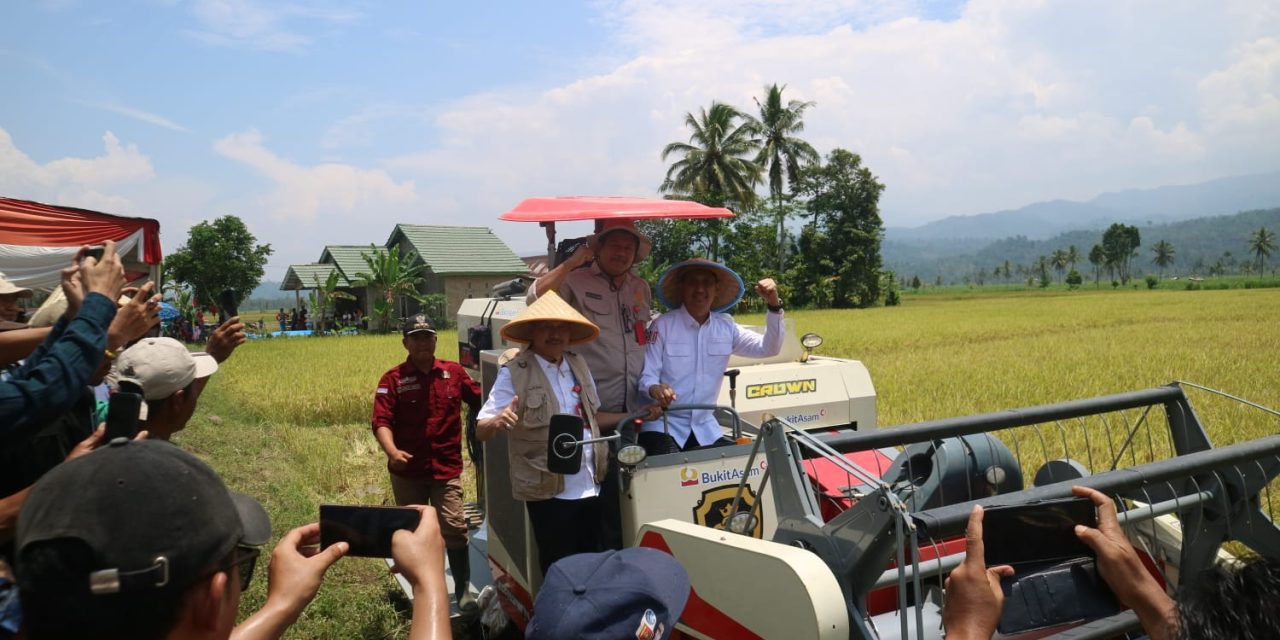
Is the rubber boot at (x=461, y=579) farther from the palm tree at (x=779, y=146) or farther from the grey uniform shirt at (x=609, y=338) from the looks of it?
the palm tree at (x=779, y=146)

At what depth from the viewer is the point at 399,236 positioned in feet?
156

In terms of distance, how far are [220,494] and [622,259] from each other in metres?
3.23

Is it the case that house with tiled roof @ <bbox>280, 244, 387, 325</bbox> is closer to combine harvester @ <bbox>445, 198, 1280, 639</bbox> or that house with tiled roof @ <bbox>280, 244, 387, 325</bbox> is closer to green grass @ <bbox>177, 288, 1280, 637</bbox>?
green grass @ <bbox>177, 288, 1280, 637</bbox>

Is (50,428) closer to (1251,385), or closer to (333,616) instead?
(333,616)

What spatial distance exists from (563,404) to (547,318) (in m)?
0.43

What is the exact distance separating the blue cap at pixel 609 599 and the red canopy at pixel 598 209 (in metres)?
2.14

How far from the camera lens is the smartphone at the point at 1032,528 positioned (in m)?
2.46

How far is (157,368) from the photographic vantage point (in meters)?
3.02

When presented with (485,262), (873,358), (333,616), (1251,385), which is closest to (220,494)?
(333,616)

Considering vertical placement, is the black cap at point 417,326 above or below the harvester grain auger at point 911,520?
above

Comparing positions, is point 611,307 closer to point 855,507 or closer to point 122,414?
point 855,507

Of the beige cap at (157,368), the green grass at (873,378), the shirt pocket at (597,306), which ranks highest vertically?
the shirt pocket at (597,306)

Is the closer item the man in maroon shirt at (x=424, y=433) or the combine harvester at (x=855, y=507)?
the combine harvester at (x=855, y=507)

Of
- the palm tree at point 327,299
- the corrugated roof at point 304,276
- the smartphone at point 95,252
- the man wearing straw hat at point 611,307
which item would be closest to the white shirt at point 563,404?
the man wearing straw hat at point 611,307
